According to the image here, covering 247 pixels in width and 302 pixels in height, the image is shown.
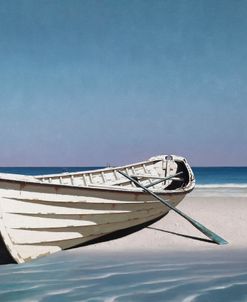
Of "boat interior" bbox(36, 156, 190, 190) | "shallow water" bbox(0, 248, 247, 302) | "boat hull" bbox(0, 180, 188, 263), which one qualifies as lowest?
"shallow water" bbox(0, 248, 247, 302)

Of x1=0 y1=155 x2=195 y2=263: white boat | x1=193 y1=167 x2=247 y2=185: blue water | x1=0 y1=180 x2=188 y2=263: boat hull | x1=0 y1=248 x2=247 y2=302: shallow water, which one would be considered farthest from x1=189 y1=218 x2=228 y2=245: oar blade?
x1=193 y1=167 x2=247 y2=185: blue water

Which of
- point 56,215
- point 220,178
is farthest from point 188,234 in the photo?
point 220,178

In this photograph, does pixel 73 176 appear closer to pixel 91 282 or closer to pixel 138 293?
pixel 91 282

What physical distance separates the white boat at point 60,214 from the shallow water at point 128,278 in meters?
0.45

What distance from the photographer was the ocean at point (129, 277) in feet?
21.5

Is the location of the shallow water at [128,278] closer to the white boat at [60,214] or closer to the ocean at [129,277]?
the ocean at [129,277]

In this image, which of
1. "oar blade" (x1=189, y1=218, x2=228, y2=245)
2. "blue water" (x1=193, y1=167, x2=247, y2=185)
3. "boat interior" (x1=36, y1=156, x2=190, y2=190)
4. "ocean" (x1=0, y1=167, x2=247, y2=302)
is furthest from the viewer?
"blue water" (x1=193, y1=167, x2=247, y2=185)

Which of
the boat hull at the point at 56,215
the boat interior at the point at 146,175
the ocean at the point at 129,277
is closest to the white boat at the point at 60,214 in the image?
the boat hull at the point at 56,215

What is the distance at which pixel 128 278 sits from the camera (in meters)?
7.44

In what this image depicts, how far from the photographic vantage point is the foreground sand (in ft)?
32.1

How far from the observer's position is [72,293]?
670 cm

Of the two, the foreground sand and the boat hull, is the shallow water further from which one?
the foreground sand

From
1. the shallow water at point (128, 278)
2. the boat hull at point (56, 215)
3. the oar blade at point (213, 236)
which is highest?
the boat hull at point (56, 215)

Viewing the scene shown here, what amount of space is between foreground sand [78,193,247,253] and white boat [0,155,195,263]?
0.33 meters
